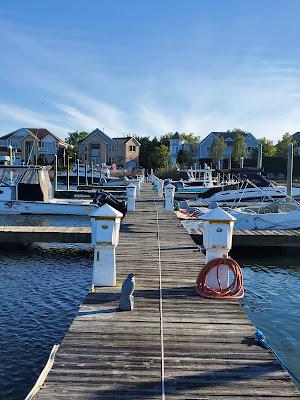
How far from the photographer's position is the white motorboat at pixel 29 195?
1021 inches

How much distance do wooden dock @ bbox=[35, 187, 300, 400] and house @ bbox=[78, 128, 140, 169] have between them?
75.2 meters

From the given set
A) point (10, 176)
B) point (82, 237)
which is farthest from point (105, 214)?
point (10, 176)

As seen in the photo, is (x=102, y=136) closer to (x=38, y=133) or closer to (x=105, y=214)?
(x=38, y=133)

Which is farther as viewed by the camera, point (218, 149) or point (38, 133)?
point (38, 133)

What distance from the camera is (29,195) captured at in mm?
26625

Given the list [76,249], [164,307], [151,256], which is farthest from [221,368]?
[76,249]

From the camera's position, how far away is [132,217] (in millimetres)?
18109

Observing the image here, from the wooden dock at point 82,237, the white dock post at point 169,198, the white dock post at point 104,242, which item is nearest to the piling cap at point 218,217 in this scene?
the white dock post at point 104,242

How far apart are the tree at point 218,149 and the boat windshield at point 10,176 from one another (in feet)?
175

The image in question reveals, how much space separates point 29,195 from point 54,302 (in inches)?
668

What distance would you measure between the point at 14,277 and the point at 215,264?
751 cm

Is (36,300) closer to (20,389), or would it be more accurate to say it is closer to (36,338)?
(36,338)

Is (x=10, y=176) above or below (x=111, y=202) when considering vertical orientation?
above

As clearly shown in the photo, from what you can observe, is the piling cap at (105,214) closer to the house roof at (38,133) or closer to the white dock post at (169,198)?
the white dock post at (169,198)
